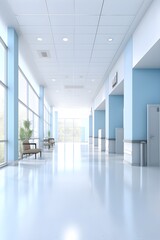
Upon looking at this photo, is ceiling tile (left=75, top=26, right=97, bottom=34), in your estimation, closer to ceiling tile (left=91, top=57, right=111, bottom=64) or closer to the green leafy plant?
ceiling tile (left=91, top=57, right=111, bottom=64)

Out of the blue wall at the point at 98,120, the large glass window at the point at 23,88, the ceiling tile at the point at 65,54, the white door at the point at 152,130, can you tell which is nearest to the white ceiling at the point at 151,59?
the white door at the point at 152,130

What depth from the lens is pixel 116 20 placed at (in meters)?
7.41

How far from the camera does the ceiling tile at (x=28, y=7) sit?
6398mm

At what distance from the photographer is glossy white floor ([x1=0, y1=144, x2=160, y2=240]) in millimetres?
2701

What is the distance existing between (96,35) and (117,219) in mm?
6685

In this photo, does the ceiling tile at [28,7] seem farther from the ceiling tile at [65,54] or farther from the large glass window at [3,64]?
the ceiling tile at [65,54]

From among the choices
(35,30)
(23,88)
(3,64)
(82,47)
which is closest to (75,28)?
(35,30)

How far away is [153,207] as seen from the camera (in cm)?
373

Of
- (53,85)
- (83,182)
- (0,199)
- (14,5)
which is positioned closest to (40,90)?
(53,85)

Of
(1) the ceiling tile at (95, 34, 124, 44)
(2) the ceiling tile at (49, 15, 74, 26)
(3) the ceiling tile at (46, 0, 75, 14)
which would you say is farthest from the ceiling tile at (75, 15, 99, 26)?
(1) the ceiling tile at (95, 34, 124, 44)

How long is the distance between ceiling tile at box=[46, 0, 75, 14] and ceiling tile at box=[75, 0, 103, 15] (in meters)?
0.15

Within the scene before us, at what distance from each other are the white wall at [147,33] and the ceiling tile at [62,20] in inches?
80.7

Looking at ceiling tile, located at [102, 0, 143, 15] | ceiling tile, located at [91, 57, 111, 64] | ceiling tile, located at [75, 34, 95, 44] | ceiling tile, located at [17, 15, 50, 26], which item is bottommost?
ceiling tile, located at [91, 57, 111, 64]

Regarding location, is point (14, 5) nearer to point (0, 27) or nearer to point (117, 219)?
point (0, 27)
